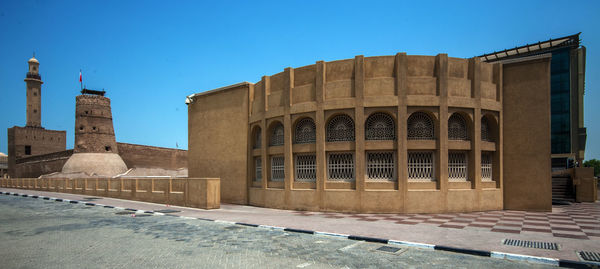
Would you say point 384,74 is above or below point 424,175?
above

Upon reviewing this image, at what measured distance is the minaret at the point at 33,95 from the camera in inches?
2382

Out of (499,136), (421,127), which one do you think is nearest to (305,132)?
(421,127)

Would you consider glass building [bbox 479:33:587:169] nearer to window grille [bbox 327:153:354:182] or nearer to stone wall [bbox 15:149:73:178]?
window grille [bbox 327:153:354:182]

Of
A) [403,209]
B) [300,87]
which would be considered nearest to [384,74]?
[300,87]

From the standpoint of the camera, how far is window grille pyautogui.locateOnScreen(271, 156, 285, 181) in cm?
1712

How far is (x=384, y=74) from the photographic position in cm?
1488

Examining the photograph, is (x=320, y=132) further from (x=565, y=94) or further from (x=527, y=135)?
(x=565, y=94)

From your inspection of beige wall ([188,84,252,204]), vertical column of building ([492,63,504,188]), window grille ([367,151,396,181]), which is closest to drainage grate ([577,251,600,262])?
window grille ([367,151,396,181])

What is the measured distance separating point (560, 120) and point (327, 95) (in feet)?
176

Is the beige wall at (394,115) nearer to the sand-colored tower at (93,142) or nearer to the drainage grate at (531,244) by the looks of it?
the drainage grate at (531,244)

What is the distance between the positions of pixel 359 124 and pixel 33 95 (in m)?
67.5

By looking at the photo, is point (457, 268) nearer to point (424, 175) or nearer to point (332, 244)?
point (332, 244)

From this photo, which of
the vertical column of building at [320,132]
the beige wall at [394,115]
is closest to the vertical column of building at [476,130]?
the beige wall at [394,115]

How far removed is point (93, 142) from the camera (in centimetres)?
4369
